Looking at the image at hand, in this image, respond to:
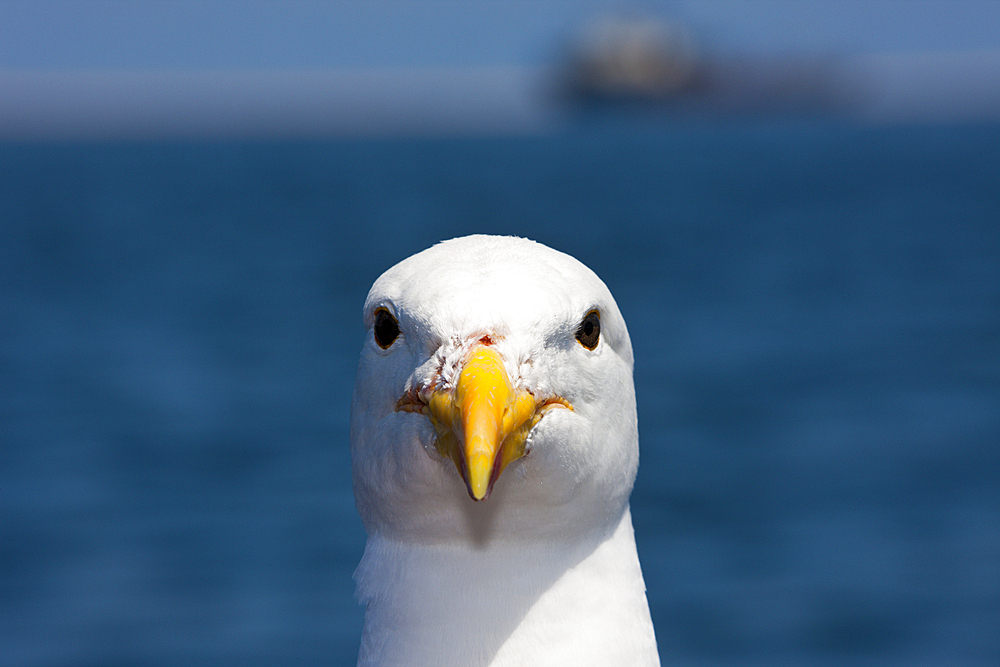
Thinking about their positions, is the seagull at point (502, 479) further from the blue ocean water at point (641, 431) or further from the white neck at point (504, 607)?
the blue ocean water at point (641, 431)

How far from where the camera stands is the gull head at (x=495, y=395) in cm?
313

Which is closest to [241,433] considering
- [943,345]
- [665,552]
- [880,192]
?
[665,552]

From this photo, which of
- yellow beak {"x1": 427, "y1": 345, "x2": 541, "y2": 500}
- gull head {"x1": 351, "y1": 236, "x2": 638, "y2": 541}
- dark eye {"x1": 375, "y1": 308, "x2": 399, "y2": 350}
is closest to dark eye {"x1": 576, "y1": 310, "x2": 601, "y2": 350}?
gull head {"x1": 351, "y1": 236, "x2": 638, "y2": 541}

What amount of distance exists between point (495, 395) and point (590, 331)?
662 mm

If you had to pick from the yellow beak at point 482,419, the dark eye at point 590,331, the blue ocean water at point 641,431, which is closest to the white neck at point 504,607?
the yellow beak at point 482,419

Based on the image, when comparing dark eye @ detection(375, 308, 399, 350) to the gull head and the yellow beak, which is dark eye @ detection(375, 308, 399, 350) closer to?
the gull head

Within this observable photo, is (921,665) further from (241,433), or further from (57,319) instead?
(57,319)

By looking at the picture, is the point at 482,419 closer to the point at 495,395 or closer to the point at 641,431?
the point at 495,395

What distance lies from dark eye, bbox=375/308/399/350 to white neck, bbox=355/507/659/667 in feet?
2.06

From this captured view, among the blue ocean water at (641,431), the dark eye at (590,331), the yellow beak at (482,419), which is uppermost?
the blue ocean water at (641,431)

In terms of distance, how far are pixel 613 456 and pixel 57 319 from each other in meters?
31.6

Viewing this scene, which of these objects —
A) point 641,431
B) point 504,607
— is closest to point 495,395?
point 504,607

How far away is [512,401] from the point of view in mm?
3055

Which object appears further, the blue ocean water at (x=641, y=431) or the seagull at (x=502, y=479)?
the blue ocean water at (x=641, y=431)
